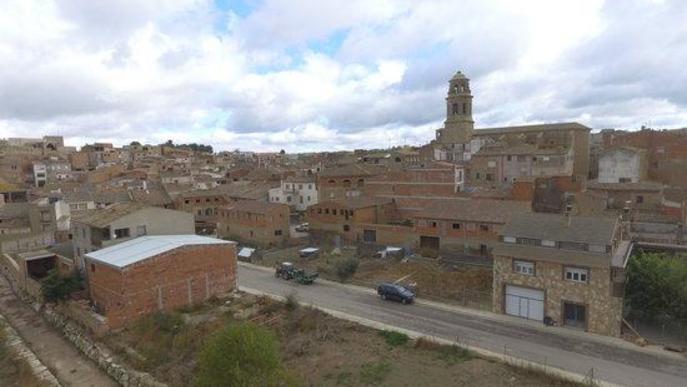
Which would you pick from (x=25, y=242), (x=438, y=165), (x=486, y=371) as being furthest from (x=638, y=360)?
(x=25, y=242)

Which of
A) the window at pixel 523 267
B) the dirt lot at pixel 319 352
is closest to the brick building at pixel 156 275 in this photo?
the dirt lot at pixel 319 352

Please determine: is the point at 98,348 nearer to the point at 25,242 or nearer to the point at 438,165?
the point at 25,242

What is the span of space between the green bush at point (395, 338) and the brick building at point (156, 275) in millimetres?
13946

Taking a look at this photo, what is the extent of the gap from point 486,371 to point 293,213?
45.8 metres

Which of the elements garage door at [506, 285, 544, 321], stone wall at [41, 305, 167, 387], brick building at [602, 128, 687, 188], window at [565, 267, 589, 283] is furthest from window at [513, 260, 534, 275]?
brick building at [602, 128, 687, 188]

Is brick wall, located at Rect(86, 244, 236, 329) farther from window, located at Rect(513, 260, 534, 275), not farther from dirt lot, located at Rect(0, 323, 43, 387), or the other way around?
window, located at Rect(513, 260, 534, 275)

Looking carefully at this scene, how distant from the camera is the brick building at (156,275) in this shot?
1104 inches

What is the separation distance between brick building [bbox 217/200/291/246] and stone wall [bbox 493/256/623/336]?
1038 inches

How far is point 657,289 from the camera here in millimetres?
23328

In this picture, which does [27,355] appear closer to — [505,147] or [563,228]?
[563,228]

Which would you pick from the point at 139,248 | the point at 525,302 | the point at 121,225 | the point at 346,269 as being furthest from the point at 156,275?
the point at 525,302

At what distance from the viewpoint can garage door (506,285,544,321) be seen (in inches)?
1011

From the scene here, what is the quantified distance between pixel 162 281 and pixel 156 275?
64 centimetres

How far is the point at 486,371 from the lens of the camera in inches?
789
